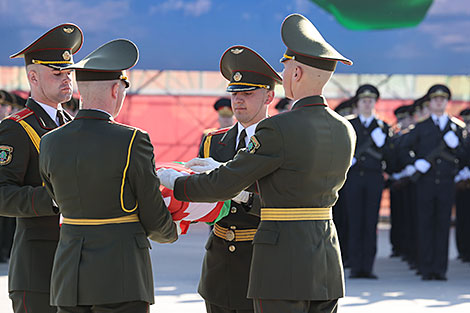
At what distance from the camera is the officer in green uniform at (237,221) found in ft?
11.6

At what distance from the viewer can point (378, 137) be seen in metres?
7.51

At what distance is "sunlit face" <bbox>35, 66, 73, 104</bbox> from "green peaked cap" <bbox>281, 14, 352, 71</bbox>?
1.00 m

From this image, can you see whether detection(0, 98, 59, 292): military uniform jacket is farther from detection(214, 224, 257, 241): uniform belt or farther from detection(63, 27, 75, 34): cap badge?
detection(214, 224, 257, 241): uniform belt

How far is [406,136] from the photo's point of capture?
779 cm

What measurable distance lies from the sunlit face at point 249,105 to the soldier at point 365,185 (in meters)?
3.98

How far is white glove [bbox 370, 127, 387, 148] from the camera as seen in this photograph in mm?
7500

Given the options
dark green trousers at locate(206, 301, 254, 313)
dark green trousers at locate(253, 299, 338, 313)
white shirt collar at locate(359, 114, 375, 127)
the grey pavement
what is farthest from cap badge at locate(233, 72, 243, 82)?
white shirt collar at locate(359, 114, 375, 127)

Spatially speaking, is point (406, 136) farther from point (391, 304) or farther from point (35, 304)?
point (35, 304)

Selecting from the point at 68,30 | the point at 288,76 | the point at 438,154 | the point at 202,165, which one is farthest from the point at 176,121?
the point at 288,76

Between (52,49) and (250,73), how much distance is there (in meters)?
0.92

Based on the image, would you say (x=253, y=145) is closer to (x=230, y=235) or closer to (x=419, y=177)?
(x=230, y=235)

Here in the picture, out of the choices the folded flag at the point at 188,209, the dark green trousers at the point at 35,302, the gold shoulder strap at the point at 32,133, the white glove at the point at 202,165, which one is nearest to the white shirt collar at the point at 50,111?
the gold shoulder strap at the point at 32,133

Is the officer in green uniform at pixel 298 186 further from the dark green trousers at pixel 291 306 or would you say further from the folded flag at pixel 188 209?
the folded flag at pixel 188 209

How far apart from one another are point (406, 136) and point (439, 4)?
5.27ft
